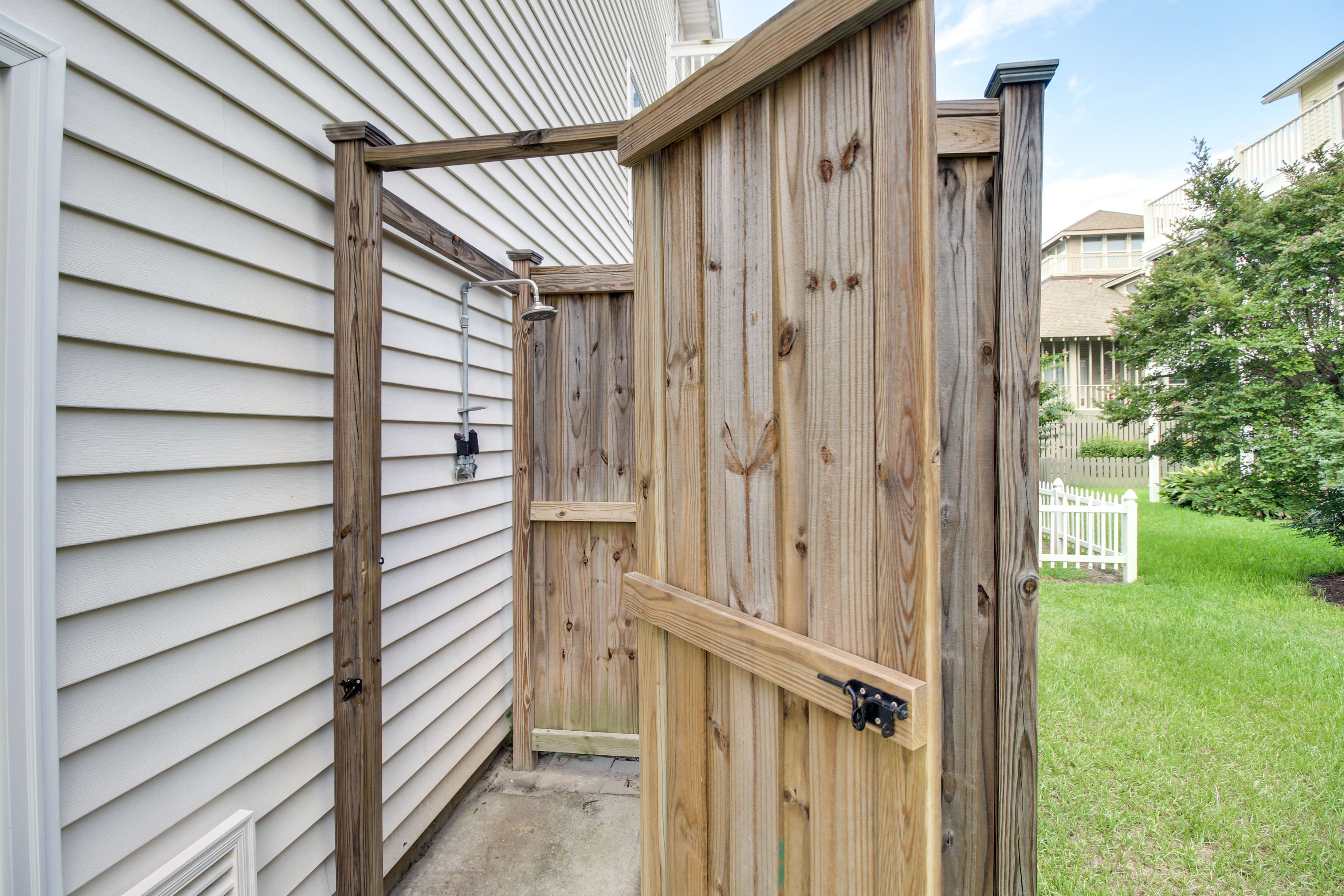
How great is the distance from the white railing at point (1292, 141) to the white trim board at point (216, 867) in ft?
39.3

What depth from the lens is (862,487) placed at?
1009 millimetres

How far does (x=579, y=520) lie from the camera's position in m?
2.93

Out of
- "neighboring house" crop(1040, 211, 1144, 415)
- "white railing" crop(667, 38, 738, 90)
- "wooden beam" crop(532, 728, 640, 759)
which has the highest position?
"white railing" crop(667, 38, 738, 90)

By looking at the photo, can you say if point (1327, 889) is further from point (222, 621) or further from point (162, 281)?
point (162, 281)

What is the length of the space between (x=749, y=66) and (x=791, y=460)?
78cm

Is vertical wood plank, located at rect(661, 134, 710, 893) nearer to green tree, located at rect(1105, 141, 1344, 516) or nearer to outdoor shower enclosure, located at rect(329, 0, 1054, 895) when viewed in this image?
outdoor shower enclosure, located at rect(329, 0, 1054, 895)

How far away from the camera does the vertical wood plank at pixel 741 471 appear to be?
119 cm

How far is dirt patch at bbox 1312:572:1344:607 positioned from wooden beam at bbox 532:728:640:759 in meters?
5.99

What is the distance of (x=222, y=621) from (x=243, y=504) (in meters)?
0.28

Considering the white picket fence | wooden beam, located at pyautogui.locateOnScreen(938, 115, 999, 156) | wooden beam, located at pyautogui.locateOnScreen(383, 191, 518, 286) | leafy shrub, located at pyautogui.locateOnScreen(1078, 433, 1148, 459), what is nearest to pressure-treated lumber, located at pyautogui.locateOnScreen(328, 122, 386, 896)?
wooden beam, located at pyautogui.locateOnScreen(383, 191, 518, 286)

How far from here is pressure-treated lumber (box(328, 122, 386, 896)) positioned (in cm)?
170

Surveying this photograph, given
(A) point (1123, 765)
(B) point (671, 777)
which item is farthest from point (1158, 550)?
(B) point (671, 777)

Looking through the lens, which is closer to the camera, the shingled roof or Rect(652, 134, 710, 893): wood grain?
Rect(652, 134, 710, 893): wood grain

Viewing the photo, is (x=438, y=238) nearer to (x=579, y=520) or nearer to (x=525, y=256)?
(x=525, y=256)
